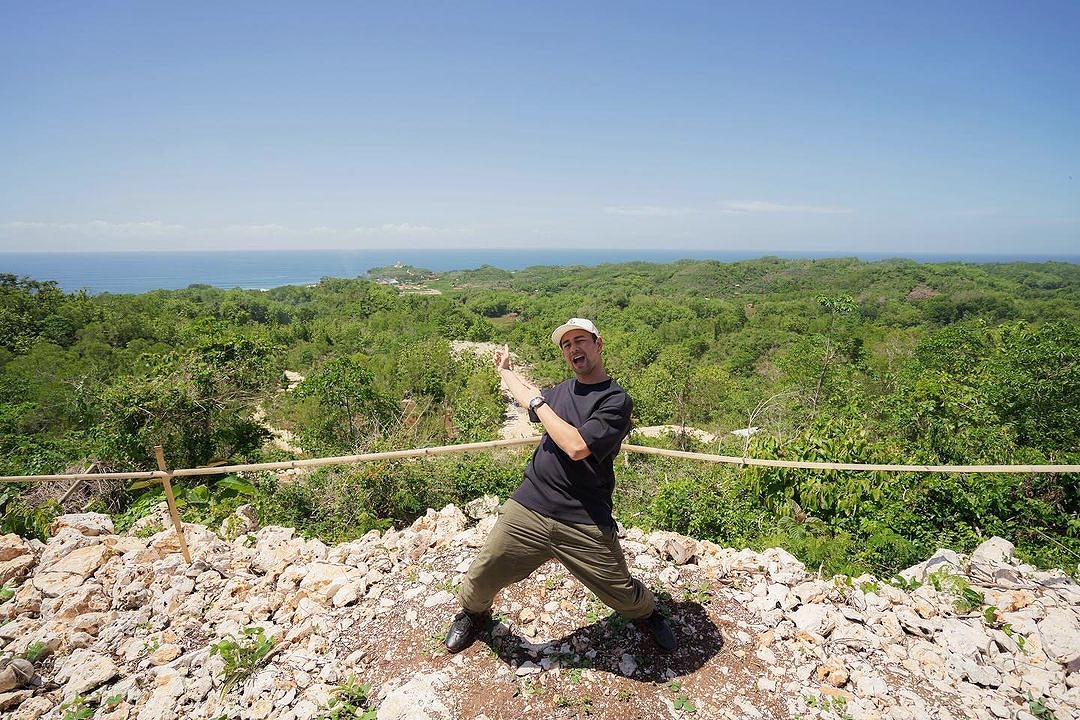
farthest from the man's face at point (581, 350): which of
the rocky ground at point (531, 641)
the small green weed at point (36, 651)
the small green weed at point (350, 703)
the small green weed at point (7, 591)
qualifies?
the small green weed at point (7, 591)

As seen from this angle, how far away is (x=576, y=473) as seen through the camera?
249 centimetres

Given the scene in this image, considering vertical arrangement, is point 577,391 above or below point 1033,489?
above

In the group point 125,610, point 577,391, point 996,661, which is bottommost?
point 125,610

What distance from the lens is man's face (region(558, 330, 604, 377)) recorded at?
240cm

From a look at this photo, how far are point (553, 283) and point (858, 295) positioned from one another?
201 ft

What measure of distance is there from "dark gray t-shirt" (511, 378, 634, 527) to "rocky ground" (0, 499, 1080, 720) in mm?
1093

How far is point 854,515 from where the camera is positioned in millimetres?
6039

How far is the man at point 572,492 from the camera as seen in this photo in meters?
2.36

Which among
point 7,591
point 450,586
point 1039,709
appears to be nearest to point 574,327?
point 450,586

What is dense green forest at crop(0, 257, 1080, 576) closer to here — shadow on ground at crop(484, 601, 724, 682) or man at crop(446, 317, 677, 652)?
shadow on ground at crop(484, 601, 724, 682)

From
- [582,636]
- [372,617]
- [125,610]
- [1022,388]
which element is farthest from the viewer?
[1022,388]

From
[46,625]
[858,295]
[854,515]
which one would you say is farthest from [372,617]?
[858,295]

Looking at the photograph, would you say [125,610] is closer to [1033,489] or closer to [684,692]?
[684,692]

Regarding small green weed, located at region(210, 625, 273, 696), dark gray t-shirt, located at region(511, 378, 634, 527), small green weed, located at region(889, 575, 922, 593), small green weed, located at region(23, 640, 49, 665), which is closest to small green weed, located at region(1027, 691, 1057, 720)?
small green weed, located at region(889, 575, 922, 593)
